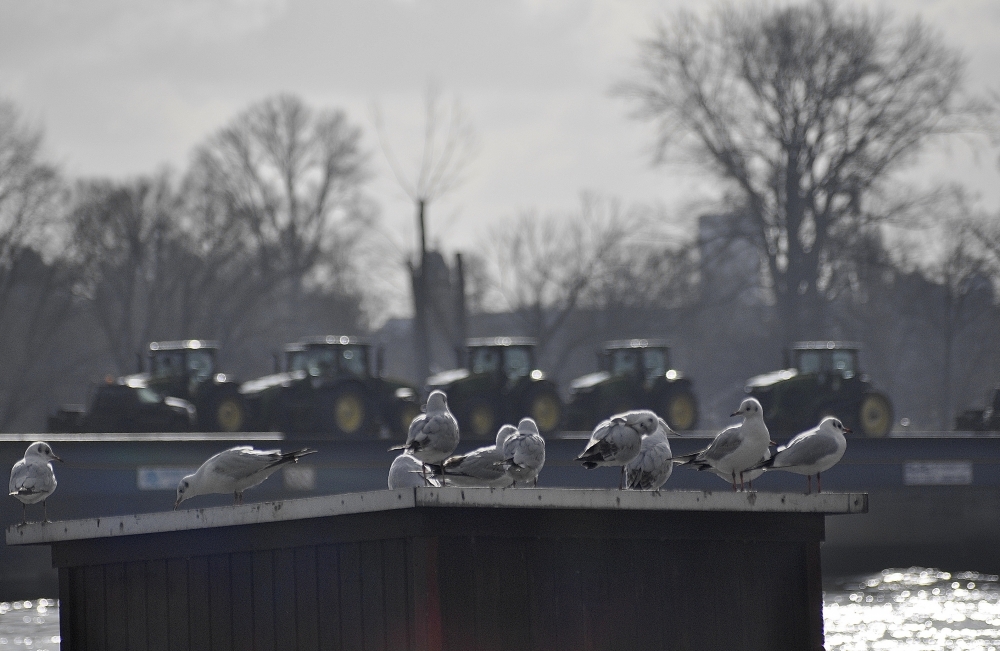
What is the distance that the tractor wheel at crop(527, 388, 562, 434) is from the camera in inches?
1072

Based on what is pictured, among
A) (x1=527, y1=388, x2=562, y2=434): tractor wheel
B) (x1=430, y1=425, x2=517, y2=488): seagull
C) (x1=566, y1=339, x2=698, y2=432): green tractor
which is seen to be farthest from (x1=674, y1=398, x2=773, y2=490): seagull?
(x1=566, y1=339, x2=698, y2=432): green tractor

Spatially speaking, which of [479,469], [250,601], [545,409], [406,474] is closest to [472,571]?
[250,601]

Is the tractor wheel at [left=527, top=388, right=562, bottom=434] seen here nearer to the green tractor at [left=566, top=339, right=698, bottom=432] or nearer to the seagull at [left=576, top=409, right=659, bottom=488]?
the green tractor at [left=566, top=339, right=698, bottom=432]

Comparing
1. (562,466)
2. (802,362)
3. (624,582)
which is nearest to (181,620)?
(624,582)

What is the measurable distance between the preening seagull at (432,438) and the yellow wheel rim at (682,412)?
62.0ft

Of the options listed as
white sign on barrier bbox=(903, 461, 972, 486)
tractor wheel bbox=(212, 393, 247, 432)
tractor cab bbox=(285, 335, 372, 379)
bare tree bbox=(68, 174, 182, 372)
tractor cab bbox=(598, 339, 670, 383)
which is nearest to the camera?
white sign on barrier bbox=(903, 461, 972, 486)

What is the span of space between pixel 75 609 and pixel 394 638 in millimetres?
2861

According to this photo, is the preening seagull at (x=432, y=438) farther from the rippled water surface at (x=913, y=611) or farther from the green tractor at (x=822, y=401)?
the green tractor at (x=822, y=401)

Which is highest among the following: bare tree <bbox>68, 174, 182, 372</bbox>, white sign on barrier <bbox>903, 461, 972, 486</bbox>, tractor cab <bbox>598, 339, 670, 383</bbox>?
bare tree <bbox>68, 174, 182, 372</bbox>

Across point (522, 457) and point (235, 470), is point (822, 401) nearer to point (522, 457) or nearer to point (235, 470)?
point (522, 457)

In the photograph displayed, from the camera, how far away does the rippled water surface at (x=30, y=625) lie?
626 inches

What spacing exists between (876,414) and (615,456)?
19.2 m

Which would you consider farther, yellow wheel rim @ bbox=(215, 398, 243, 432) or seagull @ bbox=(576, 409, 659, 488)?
yellow wheel rim @ bbox=(215, 398, 243, 432)

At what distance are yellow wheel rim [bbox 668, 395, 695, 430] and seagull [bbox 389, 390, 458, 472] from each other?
1889 centimetres
